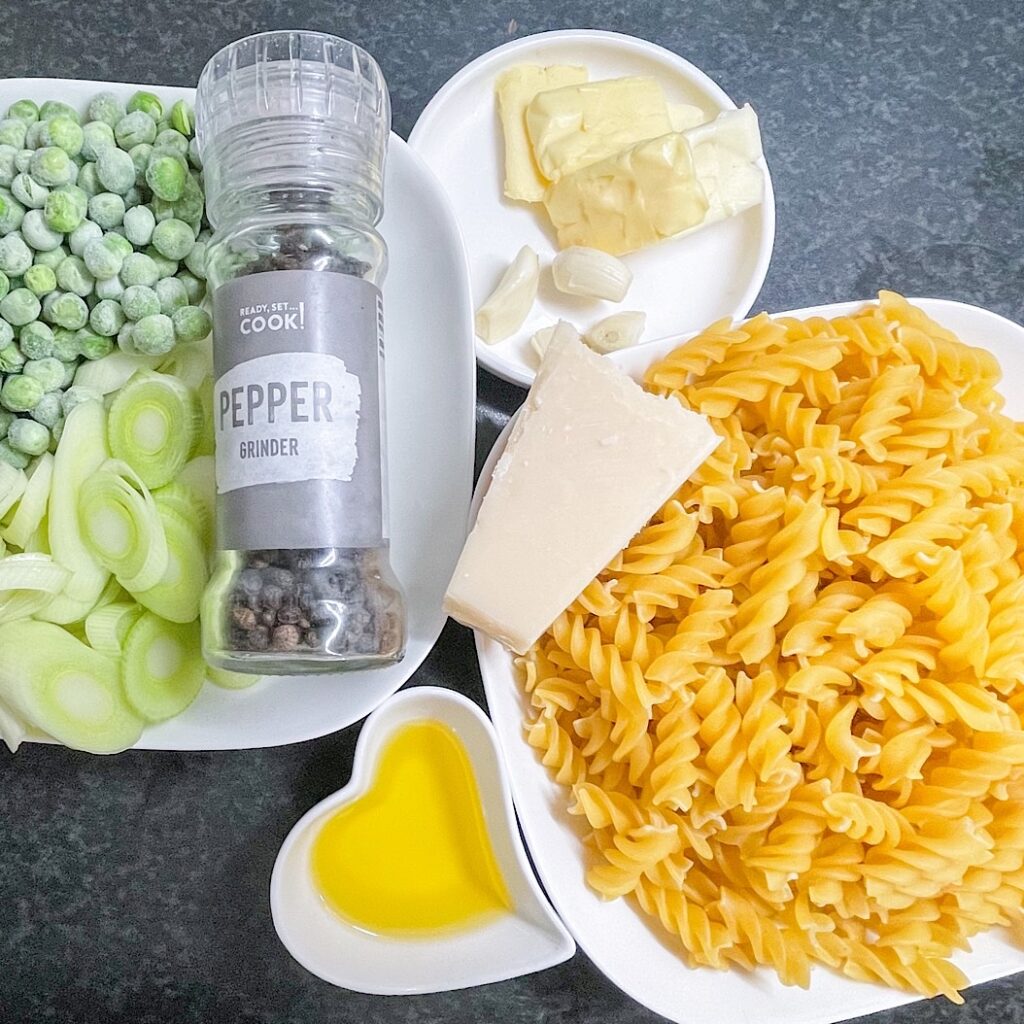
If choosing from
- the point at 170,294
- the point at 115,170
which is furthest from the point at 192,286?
the point at 115,170

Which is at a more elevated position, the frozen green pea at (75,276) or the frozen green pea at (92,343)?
the frozen green pea at (75,276)

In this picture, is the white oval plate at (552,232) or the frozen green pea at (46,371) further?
the white oval plate at (552,232)

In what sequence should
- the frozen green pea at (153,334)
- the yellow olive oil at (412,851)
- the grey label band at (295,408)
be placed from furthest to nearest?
the yellow olive oil at (412,851) < the frozen green pea at (153,334) < the grey label band at (295,408)

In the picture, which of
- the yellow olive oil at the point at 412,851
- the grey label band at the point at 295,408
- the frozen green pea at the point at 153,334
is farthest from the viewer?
the yellow olive oil at the point at 412,851

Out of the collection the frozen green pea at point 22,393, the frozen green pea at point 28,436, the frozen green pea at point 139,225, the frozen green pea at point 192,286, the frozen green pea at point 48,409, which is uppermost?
the frozen green pea at point 139,225

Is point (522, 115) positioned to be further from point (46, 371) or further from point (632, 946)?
point (632, 946)

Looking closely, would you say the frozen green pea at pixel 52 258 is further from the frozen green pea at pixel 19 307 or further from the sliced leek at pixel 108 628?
the sliced leek at pixel 108 628

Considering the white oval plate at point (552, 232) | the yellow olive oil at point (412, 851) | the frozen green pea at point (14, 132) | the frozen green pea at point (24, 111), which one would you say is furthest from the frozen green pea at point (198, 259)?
the yellow olive oil at point (412, 851)
